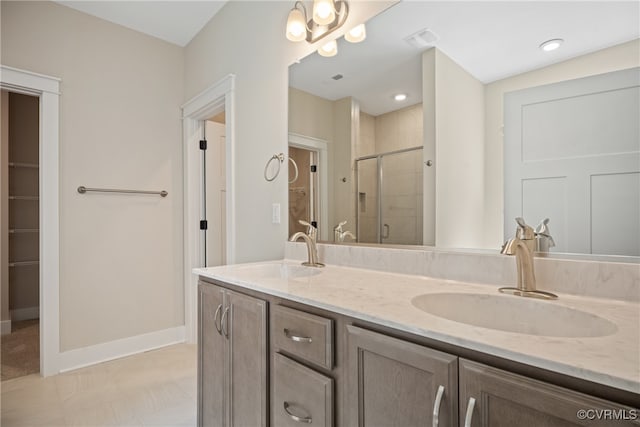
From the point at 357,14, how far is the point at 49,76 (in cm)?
229

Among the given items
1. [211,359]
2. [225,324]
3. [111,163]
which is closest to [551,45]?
[225,324]

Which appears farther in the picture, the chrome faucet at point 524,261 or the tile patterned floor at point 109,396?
the tile patterned floor at point 109,396

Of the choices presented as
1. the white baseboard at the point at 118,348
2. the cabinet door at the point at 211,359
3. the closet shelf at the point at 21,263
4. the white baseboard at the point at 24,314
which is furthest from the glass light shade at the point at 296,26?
the white baseboard at the point at 24,314

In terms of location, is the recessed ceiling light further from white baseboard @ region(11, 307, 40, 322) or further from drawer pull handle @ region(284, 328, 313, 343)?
white baseboard @ region(11, 307, 40, 322)

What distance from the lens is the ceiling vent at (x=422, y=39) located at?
1333 millimetres

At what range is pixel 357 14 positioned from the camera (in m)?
1.56

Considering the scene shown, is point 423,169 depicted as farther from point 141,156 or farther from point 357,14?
point 141,156

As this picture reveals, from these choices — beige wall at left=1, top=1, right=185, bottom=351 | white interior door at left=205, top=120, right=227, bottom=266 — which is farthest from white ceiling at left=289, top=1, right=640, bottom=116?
beige wall at left=1, top=1, right=185, bottom=351

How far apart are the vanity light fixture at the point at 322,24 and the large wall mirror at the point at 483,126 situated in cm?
5

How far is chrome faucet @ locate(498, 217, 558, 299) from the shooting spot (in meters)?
0.97

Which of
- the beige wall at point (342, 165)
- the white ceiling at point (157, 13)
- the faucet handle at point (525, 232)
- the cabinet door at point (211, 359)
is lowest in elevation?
the cabinet door at point (211, 359)

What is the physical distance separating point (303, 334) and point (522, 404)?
60cm

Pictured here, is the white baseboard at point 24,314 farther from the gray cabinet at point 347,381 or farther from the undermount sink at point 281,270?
the undermount sink at point 281,270

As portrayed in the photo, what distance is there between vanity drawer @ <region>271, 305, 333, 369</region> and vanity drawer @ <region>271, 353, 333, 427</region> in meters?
0.04
